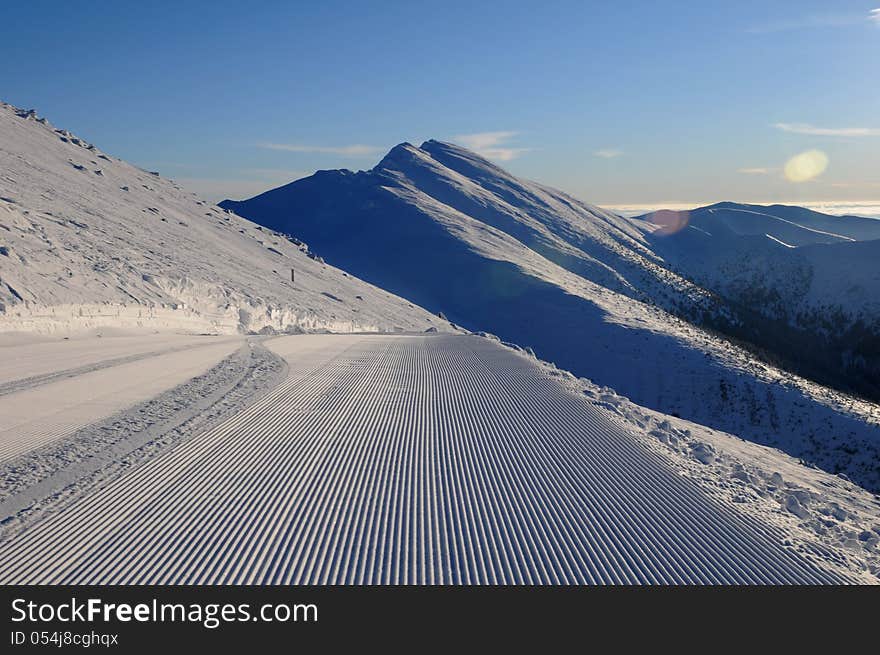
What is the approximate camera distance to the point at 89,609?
21.6 feet

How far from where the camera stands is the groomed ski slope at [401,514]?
299 inches

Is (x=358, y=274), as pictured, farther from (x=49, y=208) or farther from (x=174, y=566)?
(x=174, y=566)

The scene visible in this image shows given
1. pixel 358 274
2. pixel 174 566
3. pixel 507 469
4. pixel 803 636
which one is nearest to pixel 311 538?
pixel 174 566

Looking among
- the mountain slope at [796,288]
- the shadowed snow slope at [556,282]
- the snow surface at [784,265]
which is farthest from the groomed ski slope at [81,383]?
the snow surface at [784,265]

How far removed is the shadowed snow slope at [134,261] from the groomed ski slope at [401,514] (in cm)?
Answer: 1568

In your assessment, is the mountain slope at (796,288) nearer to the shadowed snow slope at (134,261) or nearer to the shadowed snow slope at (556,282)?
the shadowed snow slope at (556,282)

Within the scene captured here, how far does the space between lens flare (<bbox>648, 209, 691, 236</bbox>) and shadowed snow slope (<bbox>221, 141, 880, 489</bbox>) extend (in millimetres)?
7144

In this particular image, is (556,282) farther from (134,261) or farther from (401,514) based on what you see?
(401,514)

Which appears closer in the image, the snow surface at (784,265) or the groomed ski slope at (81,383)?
the groomed ski slope at (81,383)

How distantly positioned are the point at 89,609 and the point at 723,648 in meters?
5.92

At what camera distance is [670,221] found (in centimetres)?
17425

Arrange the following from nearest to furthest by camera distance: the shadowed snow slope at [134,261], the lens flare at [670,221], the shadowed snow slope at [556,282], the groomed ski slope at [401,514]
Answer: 1. the groomed ski slope at [401,514]
2. the shadowed snow slope at [134,261]
3. the shadowed snow slope at [556,282]
4. the lens flare at [670,221]

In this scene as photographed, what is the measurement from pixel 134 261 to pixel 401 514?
29.2m

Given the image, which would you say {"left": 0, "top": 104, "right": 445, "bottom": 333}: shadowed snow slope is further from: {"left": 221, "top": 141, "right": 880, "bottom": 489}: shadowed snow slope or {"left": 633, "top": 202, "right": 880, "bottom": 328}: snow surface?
{"left": 633, "top": 202, "right": 880, "bottom": 328}: snow surface
